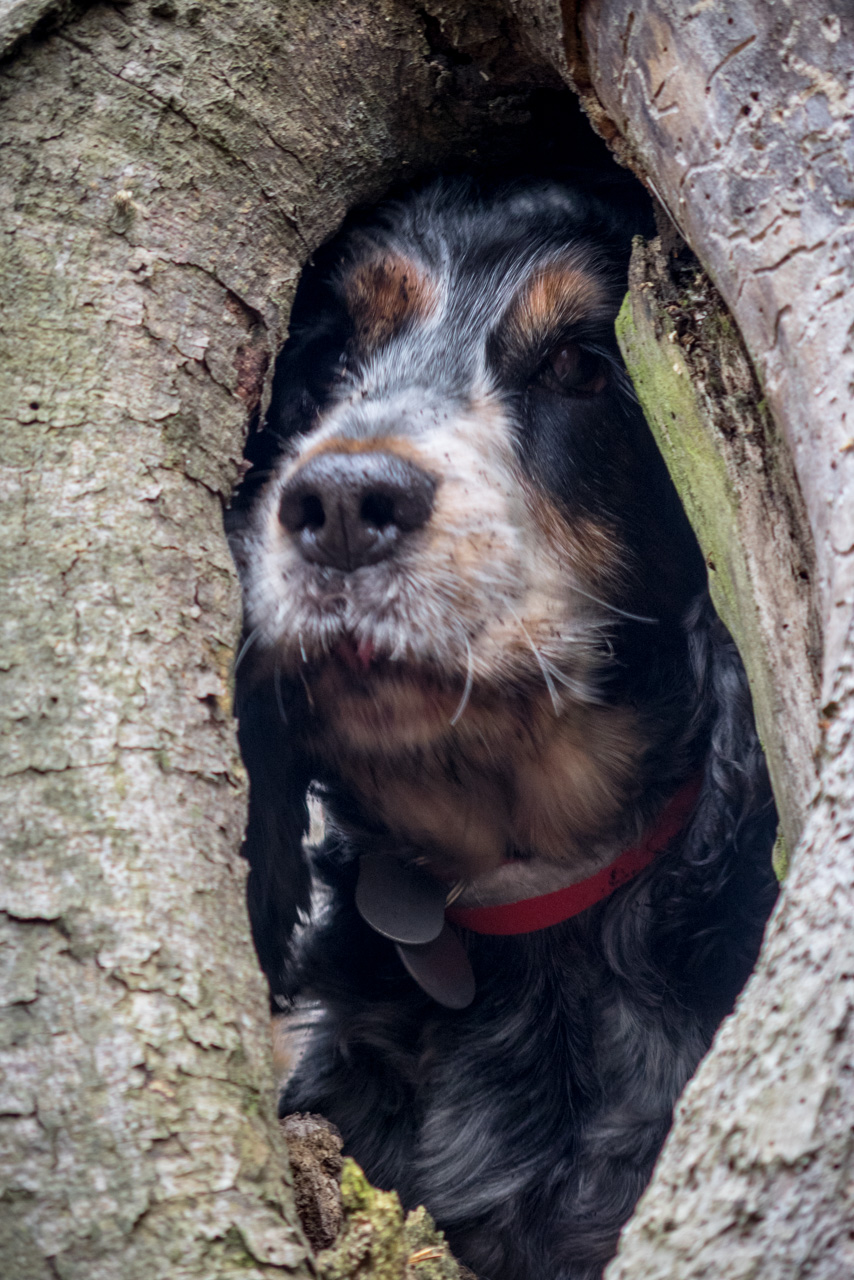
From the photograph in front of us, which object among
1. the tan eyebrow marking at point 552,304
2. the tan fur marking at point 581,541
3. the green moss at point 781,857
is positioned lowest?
the green moss at point 781,857

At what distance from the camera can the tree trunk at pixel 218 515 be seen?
0.89 metres

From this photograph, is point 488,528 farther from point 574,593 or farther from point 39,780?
point 39,780

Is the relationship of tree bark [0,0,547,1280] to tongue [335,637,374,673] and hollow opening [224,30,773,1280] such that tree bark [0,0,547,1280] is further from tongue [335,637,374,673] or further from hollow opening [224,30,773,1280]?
tongue [335,637,374,673]

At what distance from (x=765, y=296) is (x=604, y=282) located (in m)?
1.06

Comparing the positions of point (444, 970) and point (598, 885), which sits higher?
point (598, 885)

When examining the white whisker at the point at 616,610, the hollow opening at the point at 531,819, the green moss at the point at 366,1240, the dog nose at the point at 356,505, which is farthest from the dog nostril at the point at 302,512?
the green moss at the point at 366,1240

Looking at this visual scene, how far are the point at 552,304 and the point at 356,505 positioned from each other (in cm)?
76

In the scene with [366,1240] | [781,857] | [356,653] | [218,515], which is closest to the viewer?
[366,1240]

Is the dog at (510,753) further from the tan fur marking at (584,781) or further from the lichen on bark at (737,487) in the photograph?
the lichen on bark at (737,487)

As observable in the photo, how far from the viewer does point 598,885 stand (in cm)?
217

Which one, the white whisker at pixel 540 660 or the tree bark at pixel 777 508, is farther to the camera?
the white whisker at pixel 540 660

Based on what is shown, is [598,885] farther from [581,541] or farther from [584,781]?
[581,541]

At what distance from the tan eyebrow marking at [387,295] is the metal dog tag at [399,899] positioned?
3.80 feet

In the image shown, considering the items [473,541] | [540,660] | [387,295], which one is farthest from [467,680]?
[387,295]
